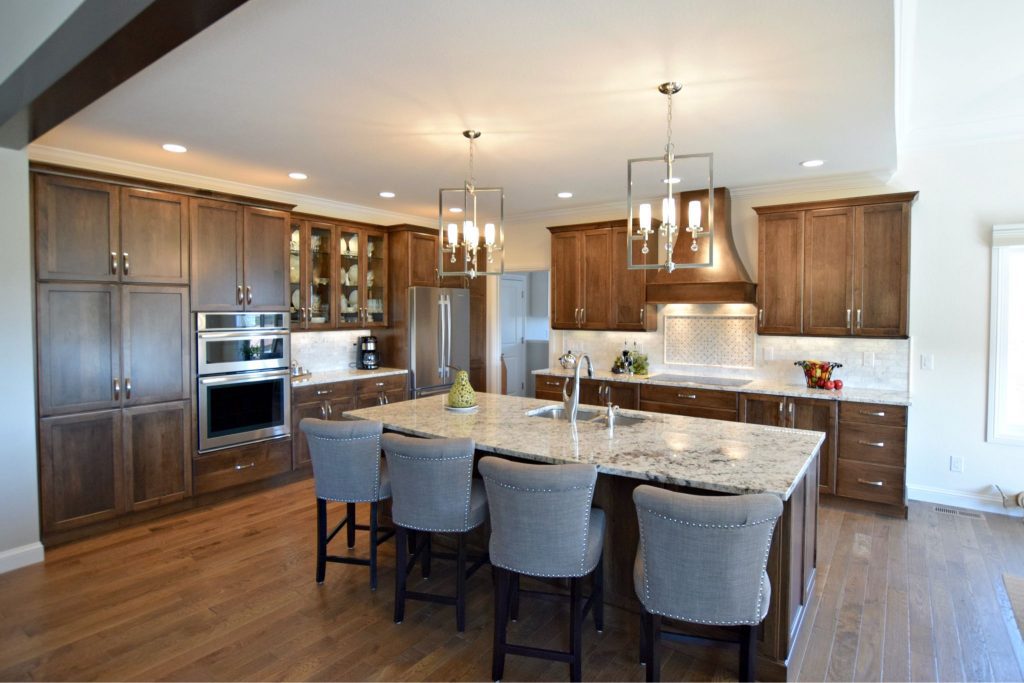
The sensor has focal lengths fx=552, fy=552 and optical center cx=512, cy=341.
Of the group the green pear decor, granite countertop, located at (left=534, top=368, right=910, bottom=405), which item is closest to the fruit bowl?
granite countertop, located at (left=534, top=368, right=910, bottom=405)

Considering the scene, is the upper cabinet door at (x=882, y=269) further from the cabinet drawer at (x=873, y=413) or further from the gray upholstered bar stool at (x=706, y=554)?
the gray upholstered bar stool at (x=706, y=554)

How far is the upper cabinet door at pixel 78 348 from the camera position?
3.56 metres

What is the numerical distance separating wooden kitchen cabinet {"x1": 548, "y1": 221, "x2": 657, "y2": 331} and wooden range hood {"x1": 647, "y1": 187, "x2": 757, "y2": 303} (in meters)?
0.32

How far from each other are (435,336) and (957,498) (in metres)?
4.94

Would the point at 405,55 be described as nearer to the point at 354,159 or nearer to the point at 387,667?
the point at 354,159

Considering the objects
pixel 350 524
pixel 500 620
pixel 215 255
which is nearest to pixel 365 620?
pixel 350 524

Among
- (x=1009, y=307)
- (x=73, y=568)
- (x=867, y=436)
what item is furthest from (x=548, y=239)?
(x=73, y=568)

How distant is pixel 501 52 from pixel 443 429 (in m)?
1.89

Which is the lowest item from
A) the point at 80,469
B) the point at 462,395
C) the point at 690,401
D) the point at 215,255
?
the point at 80,469

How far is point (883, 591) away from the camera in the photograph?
3057 mm

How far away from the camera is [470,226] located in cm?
327

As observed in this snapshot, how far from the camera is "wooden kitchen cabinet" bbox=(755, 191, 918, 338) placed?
4.35m

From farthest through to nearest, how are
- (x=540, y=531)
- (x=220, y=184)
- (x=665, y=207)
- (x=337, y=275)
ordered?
1. (x=337, y=275)
2. (x=220, y=184)
3. (x=665, y=207)
4. (x=540, y=531)

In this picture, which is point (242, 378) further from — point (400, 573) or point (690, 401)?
point (690, 401)
